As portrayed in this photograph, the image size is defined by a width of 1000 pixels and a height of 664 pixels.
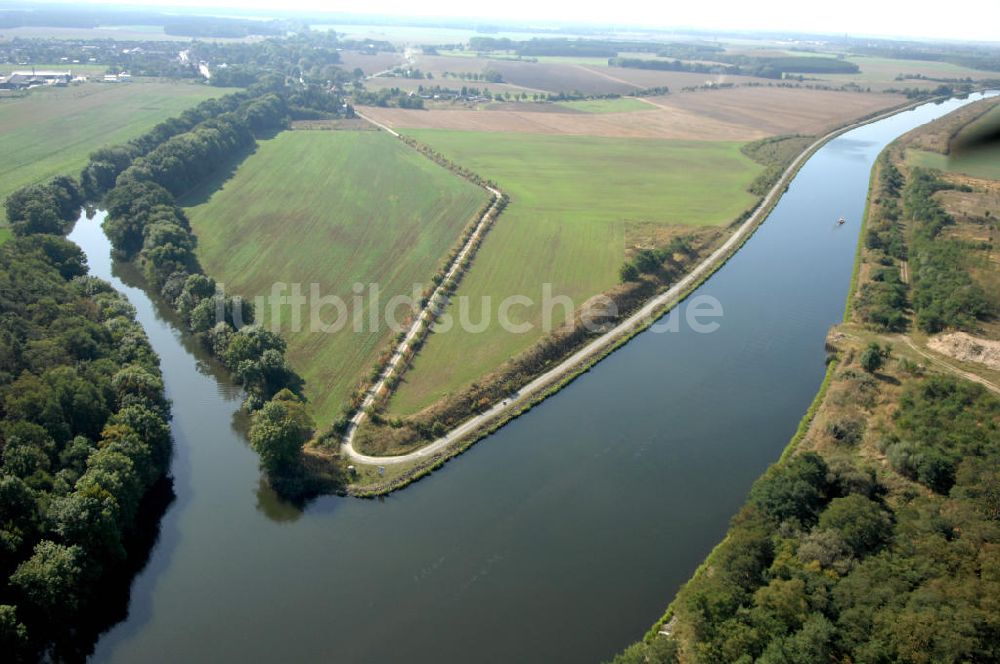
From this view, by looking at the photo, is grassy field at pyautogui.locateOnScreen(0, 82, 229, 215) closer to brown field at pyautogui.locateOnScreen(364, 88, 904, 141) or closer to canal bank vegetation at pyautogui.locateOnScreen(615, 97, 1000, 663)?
brown field at pyautogui.locateOnScreen(364, 88, 904, 141)

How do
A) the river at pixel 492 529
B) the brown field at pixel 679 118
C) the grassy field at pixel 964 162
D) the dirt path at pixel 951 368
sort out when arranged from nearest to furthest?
the river at pixel 492 529
the dirt path at pixel 951 368
the grassy field at pixel 964 162
the brown field at pixel 679 118

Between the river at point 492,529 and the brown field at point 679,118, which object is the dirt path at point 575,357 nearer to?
the river at point 492,529

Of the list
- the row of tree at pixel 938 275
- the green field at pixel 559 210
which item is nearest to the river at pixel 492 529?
the green field at pixel 559 210

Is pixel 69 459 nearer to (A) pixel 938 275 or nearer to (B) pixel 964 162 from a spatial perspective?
(A) pixel 938 275

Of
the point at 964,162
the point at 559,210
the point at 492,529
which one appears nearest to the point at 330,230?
the point at 559,210

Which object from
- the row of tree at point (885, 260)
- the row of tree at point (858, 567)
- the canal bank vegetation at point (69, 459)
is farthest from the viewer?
the row of tree at point (885, 260)

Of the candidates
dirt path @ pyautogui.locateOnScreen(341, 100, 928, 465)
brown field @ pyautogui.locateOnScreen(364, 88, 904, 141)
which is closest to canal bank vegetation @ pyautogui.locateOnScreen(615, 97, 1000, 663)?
dirt path @ pyautogui.locateOnScreen(341, 100, 928, 465)
